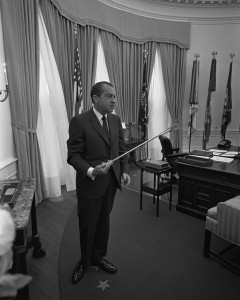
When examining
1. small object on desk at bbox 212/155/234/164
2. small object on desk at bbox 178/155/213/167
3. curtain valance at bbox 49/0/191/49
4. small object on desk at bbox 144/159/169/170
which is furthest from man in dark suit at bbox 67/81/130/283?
curtain valance at bbox 49/0/191/49

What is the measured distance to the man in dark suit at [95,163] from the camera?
5.83ft

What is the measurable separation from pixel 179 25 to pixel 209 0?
2.94 feet

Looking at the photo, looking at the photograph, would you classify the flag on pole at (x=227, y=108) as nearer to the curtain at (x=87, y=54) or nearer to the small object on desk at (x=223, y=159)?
the small object on desk at (x=223, y=159)

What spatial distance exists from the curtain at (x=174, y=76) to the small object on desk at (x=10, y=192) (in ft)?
15.7

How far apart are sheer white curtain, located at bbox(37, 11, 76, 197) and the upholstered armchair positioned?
236cm

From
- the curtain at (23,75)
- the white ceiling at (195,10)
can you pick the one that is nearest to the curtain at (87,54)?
the curtain at (23,75)

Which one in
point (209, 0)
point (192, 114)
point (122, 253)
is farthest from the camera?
point (192, 114)

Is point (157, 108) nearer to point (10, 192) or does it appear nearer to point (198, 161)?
point (198, 161)

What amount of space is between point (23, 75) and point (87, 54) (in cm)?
172

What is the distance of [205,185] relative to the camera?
9.87 ft

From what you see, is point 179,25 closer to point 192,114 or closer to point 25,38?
point 192,114

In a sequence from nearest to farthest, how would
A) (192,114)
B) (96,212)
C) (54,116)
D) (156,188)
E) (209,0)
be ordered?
(96,212) < (156,188) < (54,116) < (209,0) < (192,114)

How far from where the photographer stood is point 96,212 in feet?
6.27

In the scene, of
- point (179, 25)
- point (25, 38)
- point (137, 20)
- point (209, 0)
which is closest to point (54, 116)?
point (25, 38)
